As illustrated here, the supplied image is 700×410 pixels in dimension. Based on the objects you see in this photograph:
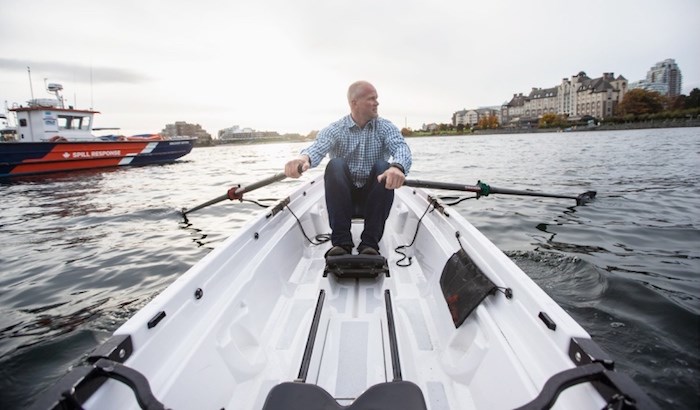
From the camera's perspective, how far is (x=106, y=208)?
24.5 feet

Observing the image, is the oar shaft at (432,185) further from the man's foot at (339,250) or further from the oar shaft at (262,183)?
the oar shaft at (262,183)

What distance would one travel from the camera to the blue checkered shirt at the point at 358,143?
3.15m

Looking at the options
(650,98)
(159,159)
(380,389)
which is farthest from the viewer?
(650,98)

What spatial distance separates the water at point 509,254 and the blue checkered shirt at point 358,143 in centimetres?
192

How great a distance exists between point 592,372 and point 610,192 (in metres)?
8.05

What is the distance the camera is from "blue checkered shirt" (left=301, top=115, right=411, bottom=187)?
3.15 m

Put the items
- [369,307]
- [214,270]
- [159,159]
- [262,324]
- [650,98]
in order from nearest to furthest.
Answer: [214,270], [262,324], [369,307], [159,159], [650,98]

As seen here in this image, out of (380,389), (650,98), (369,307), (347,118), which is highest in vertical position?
(650,98)

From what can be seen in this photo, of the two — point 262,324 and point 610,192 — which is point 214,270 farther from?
point 610,192

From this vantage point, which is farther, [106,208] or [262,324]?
[106,208]

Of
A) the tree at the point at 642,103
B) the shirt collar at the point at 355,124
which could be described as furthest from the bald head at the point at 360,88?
the tree at the point at 642,103

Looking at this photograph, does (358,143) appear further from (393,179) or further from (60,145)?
(60,145)

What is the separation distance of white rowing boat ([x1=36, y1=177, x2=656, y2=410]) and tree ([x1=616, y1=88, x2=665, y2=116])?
9183 cm


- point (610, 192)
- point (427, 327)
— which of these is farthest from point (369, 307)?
point (610, 192)
